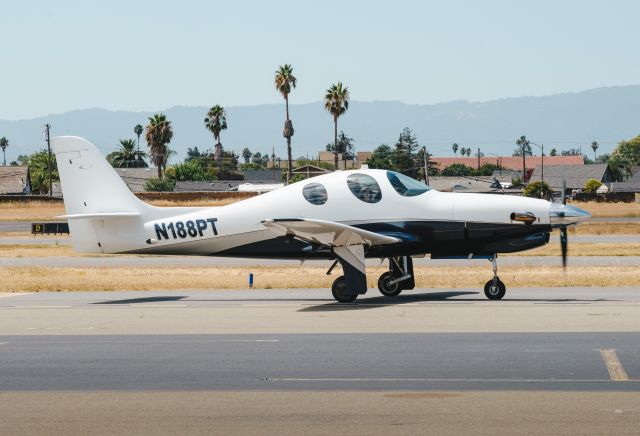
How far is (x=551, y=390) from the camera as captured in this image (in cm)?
1127

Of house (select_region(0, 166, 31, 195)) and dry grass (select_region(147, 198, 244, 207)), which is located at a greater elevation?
house (select_region(0, 166, 31, 195))

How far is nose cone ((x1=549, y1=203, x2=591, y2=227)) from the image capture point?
67.5ft

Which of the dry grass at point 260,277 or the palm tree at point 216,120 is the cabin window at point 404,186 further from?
the palm tree at point 216,120

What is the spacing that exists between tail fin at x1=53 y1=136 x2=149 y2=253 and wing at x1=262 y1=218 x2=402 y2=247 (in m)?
3.97

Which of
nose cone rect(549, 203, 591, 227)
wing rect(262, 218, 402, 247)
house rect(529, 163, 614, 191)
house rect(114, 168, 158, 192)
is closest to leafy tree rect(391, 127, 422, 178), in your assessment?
house rect(529, 163, 614, 191)

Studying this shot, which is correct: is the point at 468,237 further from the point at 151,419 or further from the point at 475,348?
the point at 151,419

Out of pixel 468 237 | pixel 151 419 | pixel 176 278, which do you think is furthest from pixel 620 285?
pixel 151 419

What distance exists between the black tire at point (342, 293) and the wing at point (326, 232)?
0.86 meters

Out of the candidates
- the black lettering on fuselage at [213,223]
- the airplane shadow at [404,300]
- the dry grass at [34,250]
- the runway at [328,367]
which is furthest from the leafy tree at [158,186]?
the runway at [328,367]

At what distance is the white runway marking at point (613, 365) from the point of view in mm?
11977

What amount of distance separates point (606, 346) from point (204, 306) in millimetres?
9878

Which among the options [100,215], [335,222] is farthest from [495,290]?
[100,215]

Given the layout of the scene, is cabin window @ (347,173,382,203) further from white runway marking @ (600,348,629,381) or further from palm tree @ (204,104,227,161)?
palm tree @ (204,104,227,161)

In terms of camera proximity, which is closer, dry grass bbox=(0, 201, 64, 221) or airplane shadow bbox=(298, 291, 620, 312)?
airplane shadow bbox=(298, 291, 620, 312)
